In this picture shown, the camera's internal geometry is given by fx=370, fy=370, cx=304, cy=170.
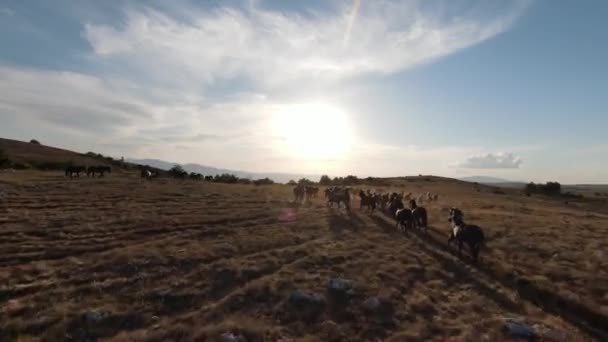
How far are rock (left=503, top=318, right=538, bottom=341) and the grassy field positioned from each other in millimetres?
245

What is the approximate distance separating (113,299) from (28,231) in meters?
10.6

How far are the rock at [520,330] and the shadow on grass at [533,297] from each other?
6.88ft

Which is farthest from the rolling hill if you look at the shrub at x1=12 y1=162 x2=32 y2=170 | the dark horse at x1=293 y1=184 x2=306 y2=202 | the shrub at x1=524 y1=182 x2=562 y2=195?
the shrub at x1=524 y1=182 x2=562 y2=195

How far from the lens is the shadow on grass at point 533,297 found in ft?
40.5

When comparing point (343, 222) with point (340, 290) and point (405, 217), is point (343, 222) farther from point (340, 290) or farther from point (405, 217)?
point (340, 290)

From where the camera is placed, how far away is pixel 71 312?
11039 millimetres

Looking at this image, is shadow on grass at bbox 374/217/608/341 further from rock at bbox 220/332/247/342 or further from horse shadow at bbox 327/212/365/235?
rock at bbox 220/332/247/342

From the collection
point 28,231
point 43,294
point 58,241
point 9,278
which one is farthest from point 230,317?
point 28,231

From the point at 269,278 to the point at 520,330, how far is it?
28.0 feet

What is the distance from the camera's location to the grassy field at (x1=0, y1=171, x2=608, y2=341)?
1084cm

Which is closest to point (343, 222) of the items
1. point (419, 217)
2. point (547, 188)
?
point (419, 217)

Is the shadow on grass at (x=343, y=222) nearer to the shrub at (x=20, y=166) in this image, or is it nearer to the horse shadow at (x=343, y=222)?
the horse shadow at (x=343, y=222)

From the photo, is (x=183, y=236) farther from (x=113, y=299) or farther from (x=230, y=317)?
(x=230, y=317)

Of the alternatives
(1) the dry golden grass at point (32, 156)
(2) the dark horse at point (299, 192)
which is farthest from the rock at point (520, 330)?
(1) the dry golden grass at point (32, 156)
